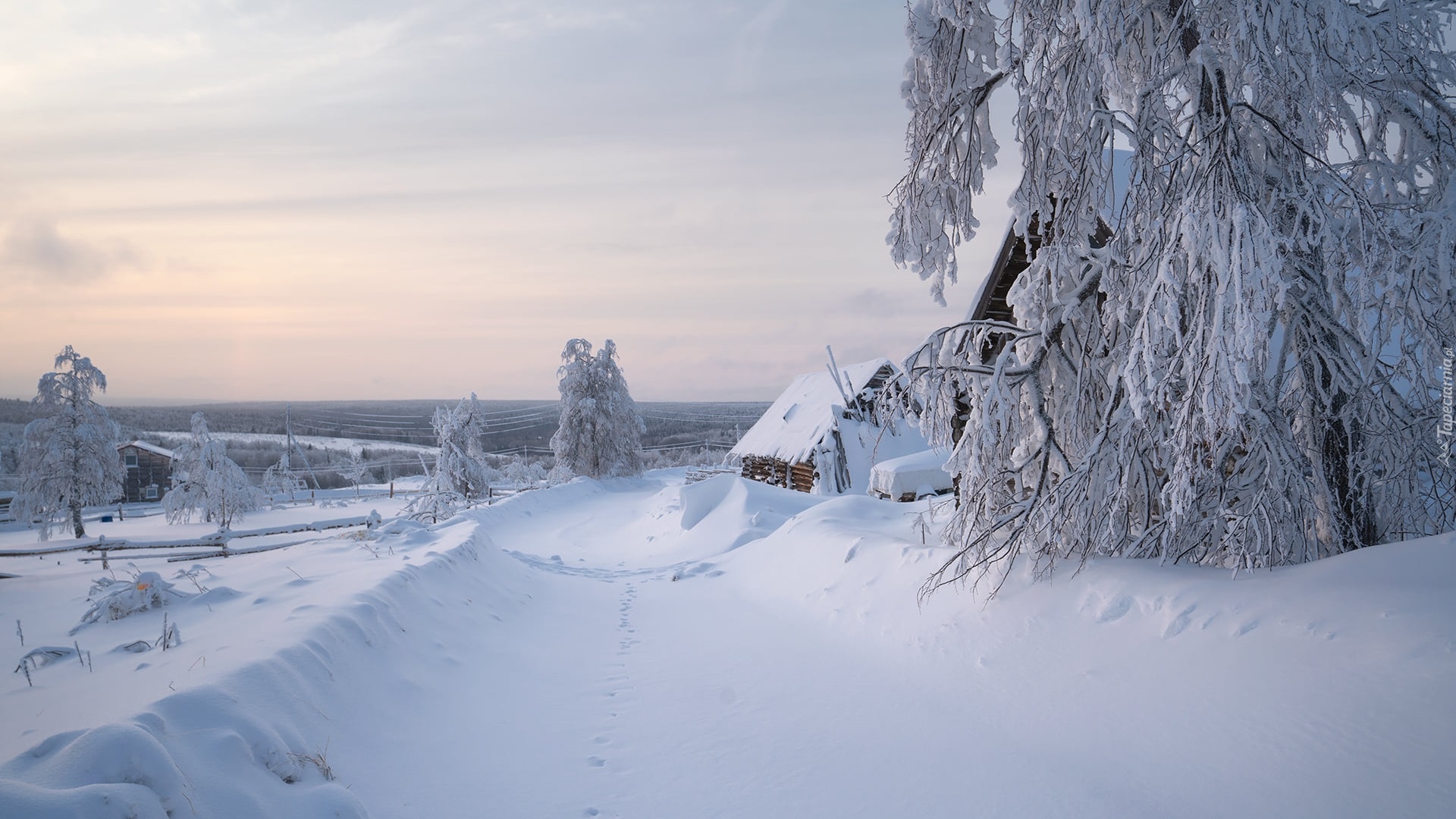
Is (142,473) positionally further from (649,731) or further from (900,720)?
(900,720)

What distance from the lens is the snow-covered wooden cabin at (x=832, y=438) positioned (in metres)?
23.6

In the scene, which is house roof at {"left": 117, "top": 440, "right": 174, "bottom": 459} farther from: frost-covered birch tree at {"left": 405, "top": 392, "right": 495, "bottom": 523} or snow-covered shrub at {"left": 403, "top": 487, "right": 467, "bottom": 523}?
snow-covered shrub at {"left": 403, "top": 487, "right": 467, "bottom": 523}

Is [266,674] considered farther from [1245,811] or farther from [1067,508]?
[1067,508]

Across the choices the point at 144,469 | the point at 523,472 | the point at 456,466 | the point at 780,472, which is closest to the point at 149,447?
the point at 144,469

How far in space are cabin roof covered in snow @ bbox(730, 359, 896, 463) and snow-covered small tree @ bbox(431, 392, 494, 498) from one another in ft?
40.3

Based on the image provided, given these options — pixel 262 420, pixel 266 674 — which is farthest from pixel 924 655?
pixel 262 420

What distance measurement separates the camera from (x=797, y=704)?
17.7 ft

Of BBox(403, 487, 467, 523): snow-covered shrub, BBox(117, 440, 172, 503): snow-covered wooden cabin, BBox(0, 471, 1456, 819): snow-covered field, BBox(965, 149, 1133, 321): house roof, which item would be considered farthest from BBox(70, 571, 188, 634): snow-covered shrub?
BBox(117, 440, 172, 503): snow-covered wooden cabin

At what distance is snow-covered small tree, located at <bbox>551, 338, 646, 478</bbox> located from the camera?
1368 inches

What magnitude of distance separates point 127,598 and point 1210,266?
31.6ft

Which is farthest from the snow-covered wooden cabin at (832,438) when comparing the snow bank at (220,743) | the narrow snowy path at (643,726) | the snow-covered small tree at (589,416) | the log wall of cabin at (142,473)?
the log wall of cabin at (142,473)

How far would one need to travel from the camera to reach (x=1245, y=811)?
321 centimetres

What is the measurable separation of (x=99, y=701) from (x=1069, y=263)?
7.59 m

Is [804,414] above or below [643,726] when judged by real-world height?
above
